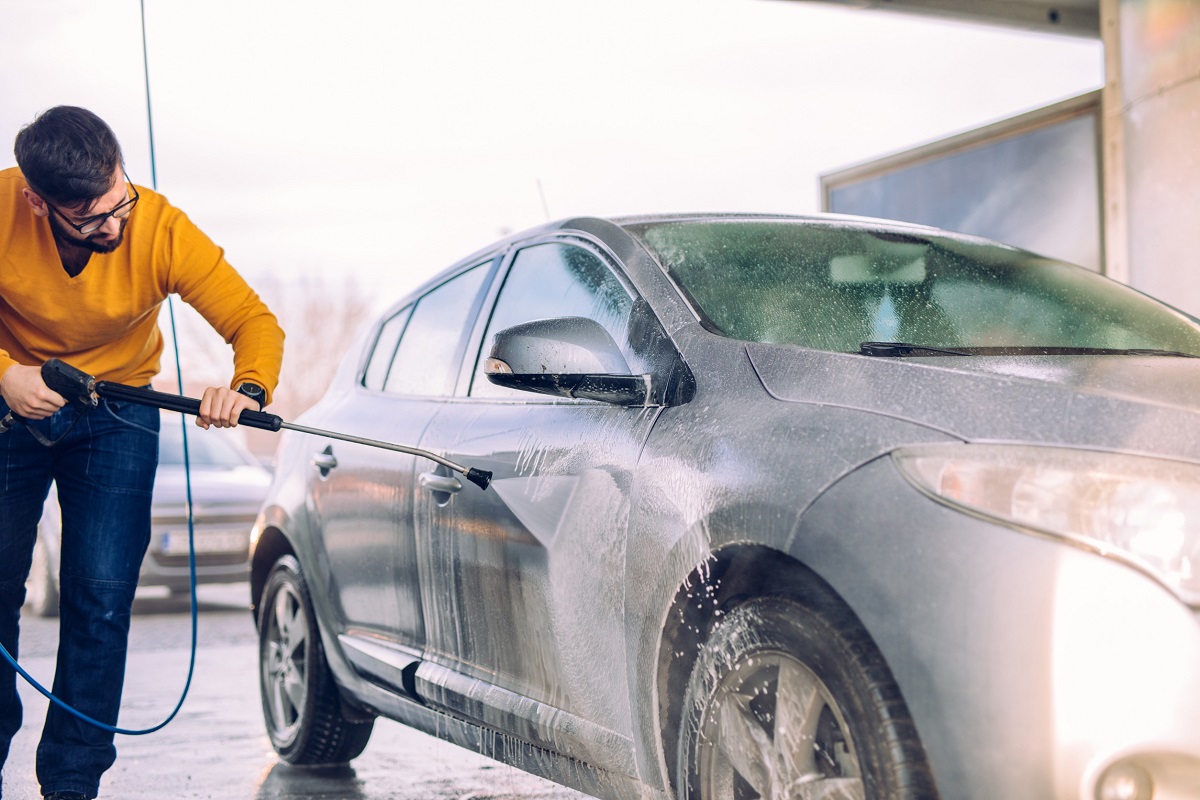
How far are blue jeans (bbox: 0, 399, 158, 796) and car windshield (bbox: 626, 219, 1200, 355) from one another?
4.97ft

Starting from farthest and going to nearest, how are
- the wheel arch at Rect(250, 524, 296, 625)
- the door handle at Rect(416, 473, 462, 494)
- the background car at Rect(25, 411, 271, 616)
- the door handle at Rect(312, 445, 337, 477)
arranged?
the background car at Rect(25, 411, 271, 616) < the wheel arch at Rect(250, 524, 296, 625) < the door handle at Rect(312, 445, 337, 477) < the door handle at Rect(416, 473, 462, 494)

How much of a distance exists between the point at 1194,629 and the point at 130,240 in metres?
2.83

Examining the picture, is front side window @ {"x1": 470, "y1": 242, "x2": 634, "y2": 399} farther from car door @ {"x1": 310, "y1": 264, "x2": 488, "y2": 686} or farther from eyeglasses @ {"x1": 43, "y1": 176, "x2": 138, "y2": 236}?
eyeglasses @ {"x1": 43, "y1": 176, "x2": 138, "y2": 236}

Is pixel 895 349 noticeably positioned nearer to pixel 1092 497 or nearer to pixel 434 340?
pixel 1092 497

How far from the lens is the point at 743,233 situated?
12.3 ft

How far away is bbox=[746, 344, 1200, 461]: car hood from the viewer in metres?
2.29

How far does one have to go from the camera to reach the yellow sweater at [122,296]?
12.8ft

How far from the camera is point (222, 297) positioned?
408 centimetres

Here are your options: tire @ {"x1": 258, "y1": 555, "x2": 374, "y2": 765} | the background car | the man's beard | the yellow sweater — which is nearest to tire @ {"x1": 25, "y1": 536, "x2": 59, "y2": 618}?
the background car

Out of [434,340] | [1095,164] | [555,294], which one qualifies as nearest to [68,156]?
[555,294]

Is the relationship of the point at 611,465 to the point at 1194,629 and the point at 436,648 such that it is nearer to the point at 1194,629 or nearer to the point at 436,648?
the point at 436,648

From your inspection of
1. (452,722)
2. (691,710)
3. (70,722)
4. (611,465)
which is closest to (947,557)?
(691,710)

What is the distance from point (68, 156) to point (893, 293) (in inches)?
75.9

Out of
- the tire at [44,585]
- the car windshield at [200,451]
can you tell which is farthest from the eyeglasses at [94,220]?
the car windshield at [200,451]
